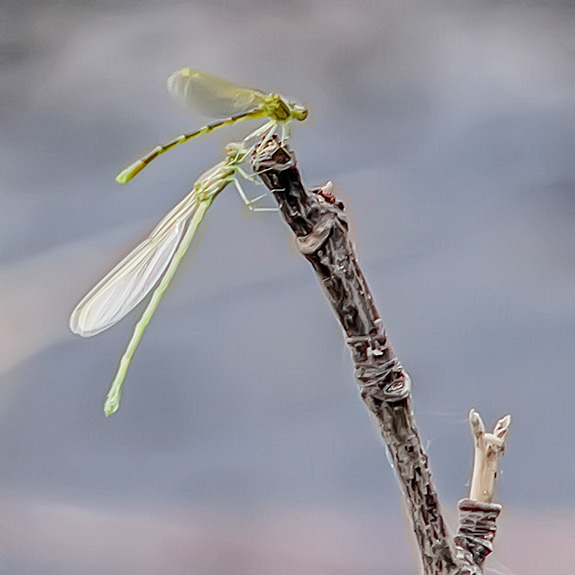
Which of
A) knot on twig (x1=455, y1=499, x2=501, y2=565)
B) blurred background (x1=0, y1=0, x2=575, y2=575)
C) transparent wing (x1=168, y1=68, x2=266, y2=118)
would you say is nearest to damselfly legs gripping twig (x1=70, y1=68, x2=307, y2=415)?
transparent wing (x1=168, y1=68, x2=266, y2=118)

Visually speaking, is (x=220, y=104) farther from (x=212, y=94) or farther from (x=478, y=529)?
(x=478, y=529)

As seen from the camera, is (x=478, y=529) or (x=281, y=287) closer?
(x=478, y=529)

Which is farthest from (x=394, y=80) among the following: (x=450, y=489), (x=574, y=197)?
(x=450, y=489)

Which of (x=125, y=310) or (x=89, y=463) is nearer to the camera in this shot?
(x=125, y=310)

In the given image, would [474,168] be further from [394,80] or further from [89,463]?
Answer: [89,463]

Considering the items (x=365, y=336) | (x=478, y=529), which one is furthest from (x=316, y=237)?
(x=478, y=529)

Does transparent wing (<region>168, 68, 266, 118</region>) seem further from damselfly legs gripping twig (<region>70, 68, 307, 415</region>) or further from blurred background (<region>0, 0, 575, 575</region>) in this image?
blurred background (<region>0, 0, 575, 575</region>)

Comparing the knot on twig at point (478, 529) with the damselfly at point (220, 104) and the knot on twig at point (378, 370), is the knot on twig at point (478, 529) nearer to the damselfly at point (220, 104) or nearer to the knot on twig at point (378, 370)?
the knot on twig at point (378, 370)
